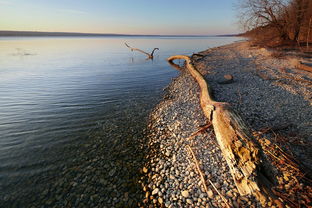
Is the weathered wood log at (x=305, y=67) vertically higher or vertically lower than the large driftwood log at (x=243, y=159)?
higher

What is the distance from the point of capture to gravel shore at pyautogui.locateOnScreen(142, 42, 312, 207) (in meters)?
4.05

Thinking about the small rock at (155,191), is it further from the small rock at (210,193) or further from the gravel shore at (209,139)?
the small rock at (210,193)

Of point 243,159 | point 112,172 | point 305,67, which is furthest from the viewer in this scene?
point 305,67

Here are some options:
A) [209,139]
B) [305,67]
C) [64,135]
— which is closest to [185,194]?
[209,139]

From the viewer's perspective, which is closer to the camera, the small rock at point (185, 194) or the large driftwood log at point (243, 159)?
the large driftwood log at point (243, 159)

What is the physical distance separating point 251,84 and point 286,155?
7847 mm

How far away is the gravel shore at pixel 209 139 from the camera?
405 cm

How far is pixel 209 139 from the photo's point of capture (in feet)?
19.2

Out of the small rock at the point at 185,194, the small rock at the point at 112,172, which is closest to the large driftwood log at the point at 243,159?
the small rock at the point at 185,194

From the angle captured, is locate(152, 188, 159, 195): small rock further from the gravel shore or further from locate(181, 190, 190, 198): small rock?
locate(181, 190, 190, 198): small rock

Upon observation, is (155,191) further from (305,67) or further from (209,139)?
(305,67)

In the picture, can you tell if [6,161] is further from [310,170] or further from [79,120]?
[310,170]

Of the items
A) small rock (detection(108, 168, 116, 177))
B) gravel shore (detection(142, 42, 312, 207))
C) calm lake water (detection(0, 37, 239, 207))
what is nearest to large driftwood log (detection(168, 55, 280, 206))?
gravel shore (detection(142, 42, 312, 207))

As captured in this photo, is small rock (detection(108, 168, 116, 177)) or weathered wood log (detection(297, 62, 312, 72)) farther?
weathered wood log (detection(297, 62, 312, 72))
